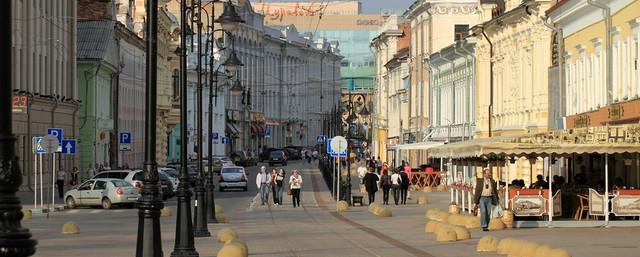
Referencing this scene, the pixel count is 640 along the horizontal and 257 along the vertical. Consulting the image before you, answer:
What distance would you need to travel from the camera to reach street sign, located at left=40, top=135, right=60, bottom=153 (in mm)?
46125

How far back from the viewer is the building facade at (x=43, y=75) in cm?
6128

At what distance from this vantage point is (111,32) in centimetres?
8300

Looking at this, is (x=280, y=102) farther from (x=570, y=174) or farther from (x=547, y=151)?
(x=547, y=151)

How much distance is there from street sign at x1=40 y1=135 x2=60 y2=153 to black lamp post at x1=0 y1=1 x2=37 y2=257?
1495 inches

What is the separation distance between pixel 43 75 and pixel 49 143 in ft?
72.4

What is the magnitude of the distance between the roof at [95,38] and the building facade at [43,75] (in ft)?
10.5

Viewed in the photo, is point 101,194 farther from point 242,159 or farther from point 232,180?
point 242,159

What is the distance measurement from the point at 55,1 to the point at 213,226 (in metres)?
33.7

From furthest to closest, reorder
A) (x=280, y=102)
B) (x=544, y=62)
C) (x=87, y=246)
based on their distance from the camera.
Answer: (x=280, y=102)
(x=544, y=62)
(x=87, y=246)

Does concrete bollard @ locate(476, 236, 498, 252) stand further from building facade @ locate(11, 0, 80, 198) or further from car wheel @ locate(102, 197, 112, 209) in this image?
car wheel @ locate(102, 197, 112, 209)

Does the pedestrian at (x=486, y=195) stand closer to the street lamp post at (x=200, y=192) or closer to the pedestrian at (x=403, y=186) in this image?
the street lamp post at (x=200, y=192)

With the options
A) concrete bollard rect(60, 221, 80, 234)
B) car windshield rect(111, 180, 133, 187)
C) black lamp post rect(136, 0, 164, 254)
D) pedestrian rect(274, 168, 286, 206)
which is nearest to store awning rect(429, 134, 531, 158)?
concrete bollard rect(60, 221, 80, 234)


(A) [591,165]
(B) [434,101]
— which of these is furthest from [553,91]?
(B) [434,101]

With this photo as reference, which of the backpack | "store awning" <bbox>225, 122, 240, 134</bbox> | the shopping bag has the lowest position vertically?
the shopping bag
